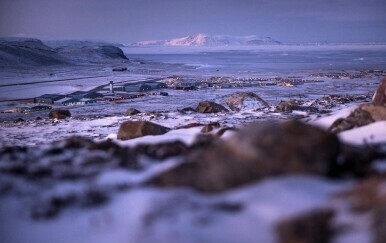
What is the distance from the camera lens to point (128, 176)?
14.2 ft

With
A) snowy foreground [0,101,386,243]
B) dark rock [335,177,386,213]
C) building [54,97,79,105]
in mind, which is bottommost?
building [54,97,79,105]

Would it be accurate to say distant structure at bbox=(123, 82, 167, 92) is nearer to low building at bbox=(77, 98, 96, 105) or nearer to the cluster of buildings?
the cluster of buildings

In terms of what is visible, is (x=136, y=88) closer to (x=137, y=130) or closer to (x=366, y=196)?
(x=137, y=130)

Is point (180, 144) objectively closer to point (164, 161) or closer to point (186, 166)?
point (164, 161)

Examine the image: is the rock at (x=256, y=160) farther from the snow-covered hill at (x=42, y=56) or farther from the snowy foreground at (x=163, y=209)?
the snow-covered hill at (x=42, y=56)

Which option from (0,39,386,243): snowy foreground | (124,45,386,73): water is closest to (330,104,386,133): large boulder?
(0,39,386,243): snowy foreground

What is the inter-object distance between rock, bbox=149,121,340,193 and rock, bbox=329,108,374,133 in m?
4.76

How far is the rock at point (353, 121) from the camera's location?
855 cm

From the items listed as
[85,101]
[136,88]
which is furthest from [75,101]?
[136,88]

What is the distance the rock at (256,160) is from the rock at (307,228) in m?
0.57

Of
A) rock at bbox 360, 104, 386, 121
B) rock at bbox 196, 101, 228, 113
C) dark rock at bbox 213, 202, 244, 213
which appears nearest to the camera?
dark rock at bbox 213, 202, 244, 213

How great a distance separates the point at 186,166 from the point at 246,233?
3.14ft

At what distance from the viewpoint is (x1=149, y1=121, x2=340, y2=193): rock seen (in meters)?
3.66

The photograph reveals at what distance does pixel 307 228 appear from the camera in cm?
307
